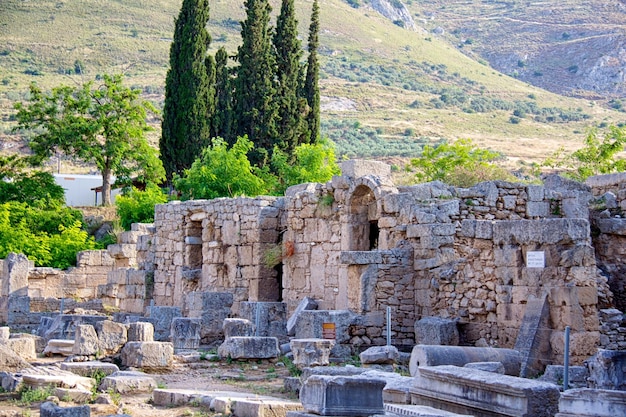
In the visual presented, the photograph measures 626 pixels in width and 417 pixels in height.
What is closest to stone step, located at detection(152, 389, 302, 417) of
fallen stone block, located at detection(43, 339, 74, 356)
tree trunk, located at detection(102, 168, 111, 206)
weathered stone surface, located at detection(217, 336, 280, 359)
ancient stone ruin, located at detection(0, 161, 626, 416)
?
ancient stone ruin, located at detection(0, 161, 626, 416)

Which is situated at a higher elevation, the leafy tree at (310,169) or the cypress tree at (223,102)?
the cypress tree at (223,102)

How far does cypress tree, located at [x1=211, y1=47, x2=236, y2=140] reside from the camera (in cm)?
3581

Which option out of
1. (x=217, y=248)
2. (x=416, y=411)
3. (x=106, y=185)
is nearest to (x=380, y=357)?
(x=416, y=411)

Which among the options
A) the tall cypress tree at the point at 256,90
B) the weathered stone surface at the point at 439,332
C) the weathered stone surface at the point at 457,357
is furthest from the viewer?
the tall cypress tree at the point at 256,90

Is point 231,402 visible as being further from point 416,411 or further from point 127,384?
point 416,411

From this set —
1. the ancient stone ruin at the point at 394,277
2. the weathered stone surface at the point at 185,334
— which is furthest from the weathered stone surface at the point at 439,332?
the weathered stone surface at the point at 185,334

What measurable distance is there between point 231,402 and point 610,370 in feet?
13.2

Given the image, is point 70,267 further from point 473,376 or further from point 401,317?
point 473,376

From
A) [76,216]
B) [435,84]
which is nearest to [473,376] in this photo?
[76,216]

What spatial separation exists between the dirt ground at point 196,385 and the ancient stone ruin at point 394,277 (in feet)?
1.13

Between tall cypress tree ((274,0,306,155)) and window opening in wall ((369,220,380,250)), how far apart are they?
575 inches

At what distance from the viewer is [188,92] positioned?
3697cm

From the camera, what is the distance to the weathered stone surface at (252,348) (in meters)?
16.0

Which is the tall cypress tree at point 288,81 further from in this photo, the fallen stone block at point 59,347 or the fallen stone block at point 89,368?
the fallen stone block at point 89,368
